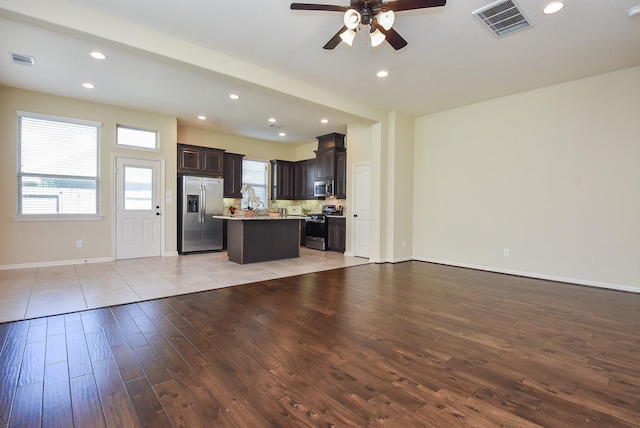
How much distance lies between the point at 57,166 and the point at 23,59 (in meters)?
2.04

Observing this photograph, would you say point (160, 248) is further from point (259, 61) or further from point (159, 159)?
point (259, 61)

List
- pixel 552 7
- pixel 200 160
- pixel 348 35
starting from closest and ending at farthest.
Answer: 1. pixel 348 35
2. pixel 552 7
3. pixel 200 160

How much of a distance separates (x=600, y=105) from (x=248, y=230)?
5.81m

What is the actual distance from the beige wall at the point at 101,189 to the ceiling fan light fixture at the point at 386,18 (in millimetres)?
5512

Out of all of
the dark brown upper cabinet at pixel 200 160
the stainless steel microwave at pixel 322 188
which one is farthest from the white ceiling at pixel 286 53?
the stainless steel microwave at pixel 322 188

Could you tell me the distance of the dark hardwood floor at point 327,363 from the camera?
167 cm

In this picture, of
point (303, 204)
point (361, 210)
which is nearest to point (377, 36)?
point (361, 210)

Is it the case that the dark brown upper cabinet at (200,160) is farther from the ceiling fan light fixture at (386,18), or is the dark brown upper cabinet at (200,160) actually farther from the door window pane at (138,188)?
the ceiling fan light fixture at (386,18)

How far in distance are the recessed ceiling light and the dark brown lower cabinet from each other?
5.20m

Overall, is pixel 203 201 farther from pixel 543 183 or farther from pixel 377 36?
pixel 543 183

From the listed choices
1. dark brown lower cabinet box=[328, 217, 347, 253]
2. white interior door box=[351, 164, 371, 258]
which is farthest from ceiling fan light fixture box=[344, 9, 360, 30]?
dark brown lower cabinet box=[328, 217, 347, 253]

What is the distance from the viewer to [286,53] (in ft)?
12.9

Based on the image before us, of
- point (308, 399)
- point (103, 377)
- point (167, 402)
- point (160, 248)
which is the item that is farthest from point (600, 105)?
point (160, 248)

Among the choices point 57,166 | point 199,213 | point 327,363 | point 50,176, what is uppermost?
point 57,166
